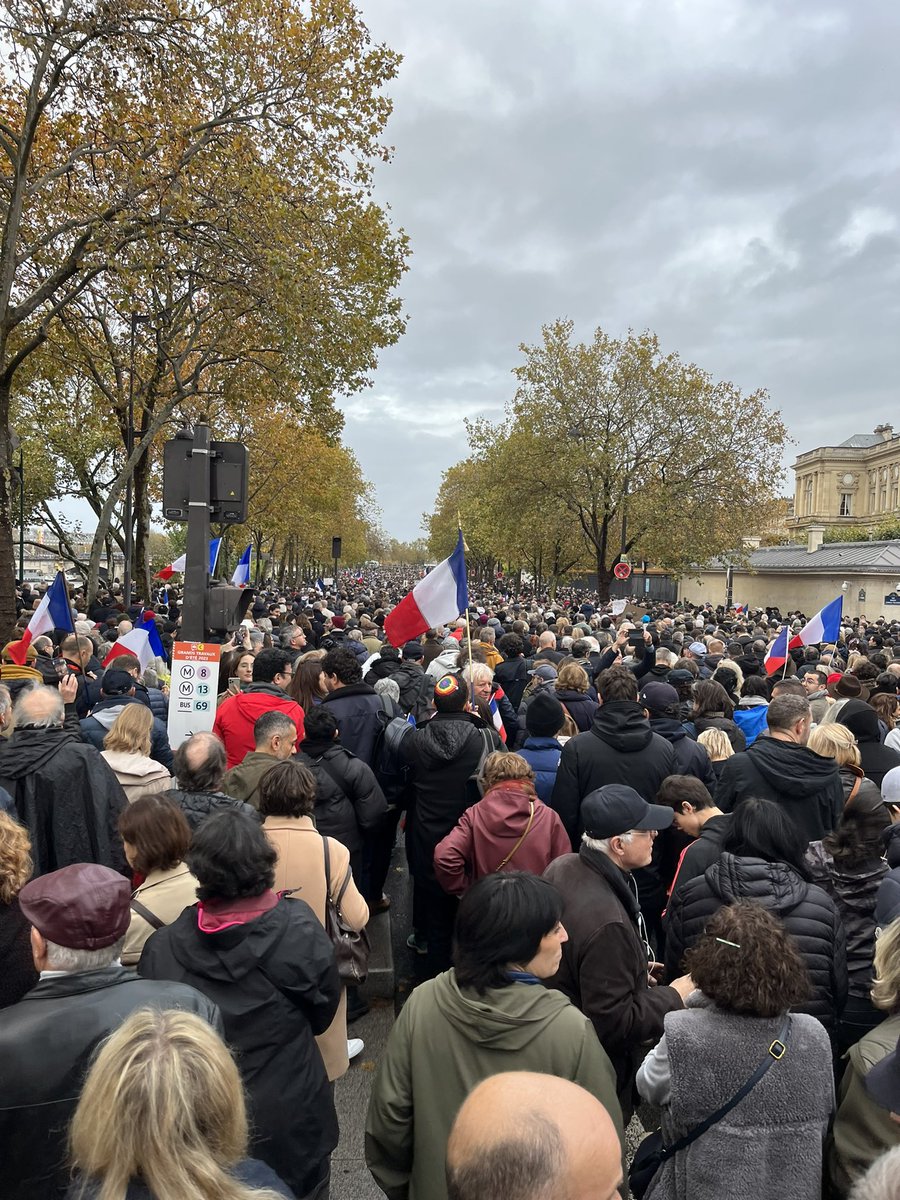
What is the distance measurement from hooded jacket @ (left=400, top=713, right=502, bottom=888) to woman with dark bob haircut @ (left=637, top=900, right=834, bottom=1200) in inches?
101

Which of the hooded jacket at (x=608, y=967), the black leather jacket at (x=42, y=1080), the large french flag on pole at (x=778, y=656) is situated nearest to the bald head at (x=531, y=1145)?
the black leather jacket at (x=42, y=1080)

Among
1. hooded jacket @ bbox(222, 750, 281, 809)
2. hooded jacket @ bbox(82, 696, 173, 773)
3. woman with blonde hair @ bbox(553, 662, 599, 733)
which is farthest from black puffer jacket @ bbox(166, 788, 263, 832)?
woman with blonde hair @ bbox(553, 662, 599, 733)

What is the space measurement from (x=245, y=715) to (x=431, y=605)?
181cm

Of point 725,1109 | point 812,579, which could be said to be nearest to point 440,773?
point 725,1109

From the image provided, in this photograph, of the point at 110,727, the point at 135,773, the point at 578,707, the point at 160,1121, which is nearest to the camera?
the point at 160,1121

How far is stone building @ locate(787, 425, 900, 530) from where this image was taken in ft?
290

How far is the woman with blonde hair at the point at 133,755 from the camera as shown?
4.39m

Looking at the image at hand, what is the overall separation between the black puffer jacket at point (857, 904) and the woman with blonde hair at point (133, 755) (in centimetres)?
330

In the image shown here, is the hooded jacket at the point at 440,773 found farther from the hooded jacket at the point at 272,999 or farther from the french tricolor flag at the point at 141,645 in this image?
the french tricolor flag at the point at 141,645

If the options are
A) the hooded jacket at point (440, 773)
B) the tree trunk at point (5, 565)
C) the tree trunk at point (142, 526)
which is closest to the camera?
the hooded jacket at point (440, 773)

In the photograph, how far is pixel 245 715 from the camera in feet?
18.2

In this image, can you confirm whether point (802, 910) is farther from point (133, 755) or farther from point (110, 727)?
point (110, 727)

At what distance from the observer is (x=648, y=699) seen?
6.42 metres

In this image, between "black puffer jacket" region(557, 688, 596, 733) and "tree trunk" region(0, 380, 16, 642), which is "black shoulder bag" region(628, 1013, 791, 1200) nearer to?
"black puffer jacket" region(557, 688, 596, 733)
